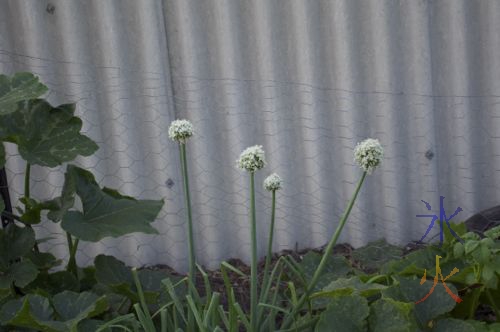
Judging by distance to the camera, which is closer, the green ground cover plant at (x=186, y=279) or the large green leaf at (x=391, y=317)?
the large green leaf at (x=391, y=317)

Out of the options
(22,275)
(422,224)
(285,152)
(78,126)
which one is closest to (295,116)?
(285,152)

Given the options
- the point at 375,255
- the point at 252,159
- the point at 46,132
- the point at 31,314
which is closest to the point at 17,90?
the point at 46,132

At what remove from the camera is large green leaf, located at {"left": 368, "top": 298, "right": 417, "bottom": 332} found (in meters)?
1.74

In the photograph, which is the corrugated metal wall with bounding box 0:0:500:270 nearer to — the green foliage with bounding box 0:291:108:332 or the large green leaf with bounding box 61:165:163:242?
the large green leaf with bounding box 61:165:163:242

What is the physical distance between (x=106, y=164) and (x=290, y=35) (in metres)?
0.93

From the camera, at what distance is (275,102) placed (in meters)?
3.12

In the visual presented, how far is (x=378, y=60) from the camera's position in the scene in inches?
123

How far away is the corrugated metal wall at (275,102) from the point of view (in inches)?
119

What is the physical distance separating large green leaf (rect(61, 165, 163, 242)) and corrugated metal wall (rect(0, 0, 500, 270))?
0.70m

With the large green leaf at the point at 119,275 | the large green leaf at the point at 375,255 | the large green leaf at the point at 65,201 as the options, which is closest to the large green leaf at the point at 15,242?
the large green leaf at the point at 65,201

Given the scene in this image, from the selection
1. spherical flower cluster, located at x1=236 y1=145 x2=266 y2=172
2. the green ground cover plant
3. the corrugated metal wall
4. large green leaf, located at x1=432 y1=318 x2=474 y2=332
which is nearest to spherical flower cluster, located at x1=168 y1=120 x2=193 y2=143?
the green ground cover plant

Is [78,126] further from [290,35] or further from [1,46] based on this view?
[290,35]

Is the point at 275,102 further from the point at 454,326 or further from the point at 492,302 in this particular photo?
the point at 454,326

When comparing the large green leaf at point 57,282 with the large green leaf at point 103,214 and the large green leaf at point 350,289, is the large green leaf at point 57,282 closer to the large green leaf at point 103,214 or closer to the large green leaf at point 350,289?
the large green leaf at point 103,214
